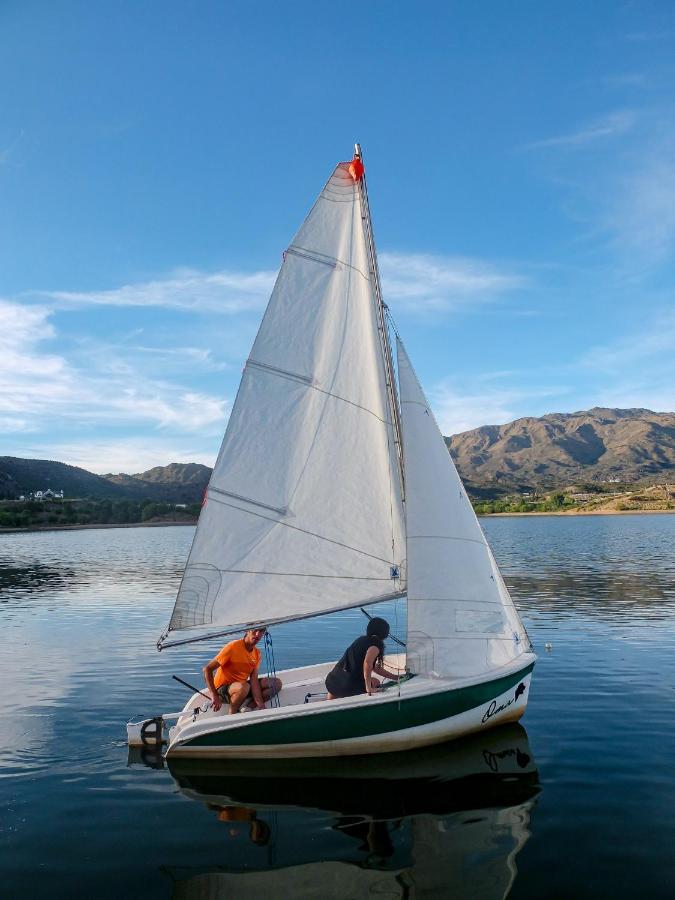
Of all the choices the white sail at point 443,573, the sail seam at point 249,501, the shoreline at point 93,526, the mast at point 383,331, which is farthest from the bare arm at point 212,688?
the shoreline at point 93,526

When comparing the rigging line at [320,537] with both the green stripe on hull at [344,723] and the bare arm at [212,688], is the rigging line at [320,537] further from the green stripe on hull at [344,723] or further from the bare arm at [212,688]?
the bare arm at [212,688]

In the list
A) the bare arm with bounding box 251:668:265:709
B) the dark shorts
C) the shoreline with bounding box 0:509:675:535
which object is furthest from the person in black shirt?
the shoreline with bounding box 0:509:675:535

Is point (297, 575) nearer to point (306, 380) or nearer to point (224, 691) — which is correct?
point (224, 691)

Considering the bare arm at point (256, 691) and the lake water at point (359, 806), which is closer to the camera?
the lake water at point (359, 806)

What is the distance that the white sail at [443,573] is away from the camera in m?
12.9

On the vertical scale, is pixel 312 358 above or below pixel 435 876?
above

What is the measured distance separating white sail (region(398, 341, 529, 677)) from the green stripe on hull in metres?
0.59

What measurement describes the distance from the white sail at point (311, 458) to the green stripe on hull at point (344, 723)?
186 centimetres

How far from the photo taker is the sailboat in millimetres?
12891

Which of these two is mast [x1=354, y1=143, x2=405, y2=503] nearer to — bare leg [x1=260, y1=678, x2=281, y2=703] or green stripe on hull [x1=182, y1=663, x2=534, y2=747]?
green stripe on hull [x1=182, y1=663, x2=534, y2=747]

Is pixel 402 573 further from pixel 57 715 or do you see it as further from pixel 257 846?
pixel 57 715

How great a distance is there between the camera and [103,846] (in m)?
9.83

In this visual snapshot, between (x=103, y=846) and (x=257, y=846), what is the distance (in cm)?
217

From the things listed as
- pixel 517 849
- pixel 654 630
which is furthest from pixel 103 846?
pixel 654 630
